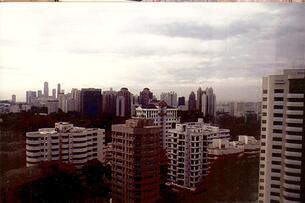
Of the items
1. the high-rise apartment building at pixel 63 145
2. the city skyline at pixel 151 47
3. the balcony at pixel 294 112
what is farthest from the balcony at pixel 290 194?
the high-rise apartment building at pixel 63 145

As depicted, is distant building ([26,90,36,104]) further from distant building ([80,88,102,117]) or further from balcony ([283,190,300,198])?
balcony ([283,190,300,198])

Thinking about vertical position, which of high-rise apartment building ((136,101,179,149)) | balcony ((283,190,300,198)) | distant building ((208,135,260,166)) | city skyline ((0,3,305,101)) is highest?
city skyline ((0,3,305,101))

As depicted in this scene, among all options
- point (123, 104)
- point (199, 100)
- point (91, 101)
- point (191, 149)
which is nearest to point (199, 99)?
point (199, 100)

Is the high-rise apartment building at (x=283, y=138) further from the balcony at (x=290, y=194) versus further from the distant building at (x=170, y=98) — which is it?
the distant building at (x=170, y=98)

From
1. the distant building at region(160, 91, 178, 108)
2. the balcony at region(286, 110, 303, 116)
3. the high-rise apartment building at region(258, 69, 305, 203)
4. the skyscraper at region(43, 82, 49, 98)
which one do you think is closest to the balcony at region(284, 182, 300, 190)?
the high-rise apartment building at region(258, 69, 305, 203)

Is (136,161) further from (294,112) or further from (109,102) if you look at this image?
(294,112)
